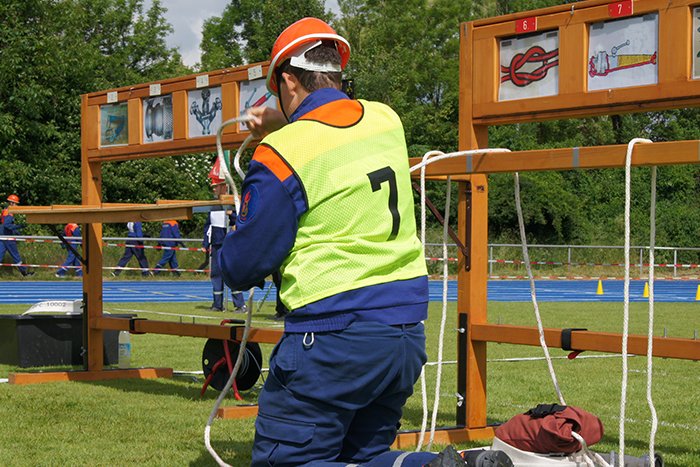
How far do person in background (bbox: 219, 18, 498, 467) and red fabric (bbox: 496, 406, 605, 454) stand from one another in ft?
3.80

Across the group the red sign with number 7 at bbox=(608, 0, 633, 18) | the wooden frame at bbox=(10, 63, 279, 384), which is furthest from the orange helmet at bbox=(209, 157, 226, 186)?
the red sign with number 7 at bbox=(608, 0, 633, 18)

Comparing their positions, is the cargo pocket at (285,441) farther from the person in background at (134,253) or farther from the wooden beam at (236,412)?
the person in background at (134,253)

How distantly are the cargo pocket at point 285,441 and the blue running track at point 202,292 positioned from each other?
574 inches

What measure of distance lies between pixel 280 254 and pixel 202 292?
58.9 ft

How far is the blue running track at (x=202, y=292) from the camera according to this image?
1766 centimetres

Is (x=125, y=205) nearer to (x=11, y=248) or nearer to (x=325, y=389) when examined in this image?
(x=325, y=389)

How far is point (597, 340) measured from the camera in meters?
4.12

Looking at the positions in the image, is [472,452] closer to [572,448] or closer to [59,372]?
[572,448]

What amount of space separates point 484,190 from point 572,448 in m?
1.98

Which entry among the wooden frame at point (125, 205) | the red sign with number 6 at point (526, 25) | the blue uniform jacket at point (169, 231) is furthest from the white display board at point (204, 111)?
the blue uniform jacket at point (169, 231)

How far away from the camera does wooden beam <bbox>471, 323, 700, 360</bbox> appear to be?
3.81 m

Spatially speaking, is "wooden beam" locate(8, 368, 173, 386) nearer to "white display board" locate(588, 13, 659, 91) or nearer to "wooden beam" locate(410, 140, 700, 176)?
"wooden beam" locate(410, 140, 700, 176)

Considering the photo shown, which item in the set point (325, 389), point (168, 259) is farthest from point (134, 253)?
point (325, 389)

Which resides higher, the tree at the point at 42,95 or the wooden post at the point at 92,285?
the tree at the point at 42,95
